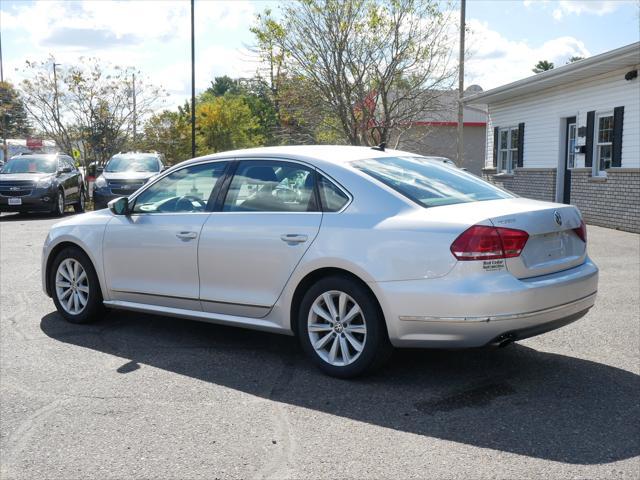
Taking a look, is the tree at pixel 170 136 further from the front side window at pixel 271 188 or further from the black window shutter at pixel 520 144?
the front side window at pixel 271 188

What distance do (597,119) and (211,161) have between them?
1389cm

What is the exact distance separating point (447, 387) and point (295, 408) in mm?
1047

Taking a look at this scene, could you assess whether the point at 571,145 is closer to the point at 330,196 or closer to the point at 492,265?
the point at 330,196

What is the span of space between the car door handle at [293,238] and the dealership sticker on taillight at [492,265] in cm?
126

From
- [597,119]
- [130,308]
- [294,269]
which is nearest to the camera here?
[294,269]

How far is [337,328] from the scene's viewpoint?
195 inches

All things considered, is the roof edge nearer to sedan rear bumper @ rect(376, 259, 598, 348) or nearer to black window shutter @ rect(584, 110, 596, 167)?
black window shutter @ rect(584, 110, 596, 167)

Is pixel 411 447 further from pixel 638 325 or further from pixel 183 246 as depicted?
pixel 638 325

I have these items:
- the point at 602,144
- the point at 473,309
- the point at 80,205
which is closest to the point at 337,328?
the point at 473,309

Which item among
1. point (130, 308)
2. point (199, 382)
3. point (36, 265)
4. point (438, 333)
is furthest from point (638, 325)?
point (36, 265)

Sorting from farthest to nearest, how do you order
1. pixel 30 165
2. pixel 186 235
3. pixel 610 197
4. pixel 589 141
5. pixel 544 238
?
pixel 30 165
pixel 589 141
pixel 610 197
pixel 186 235
pixel 544 238

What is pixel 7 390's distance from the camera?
4809 mm

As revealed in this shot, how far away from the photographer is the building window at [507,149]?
74.6 feet

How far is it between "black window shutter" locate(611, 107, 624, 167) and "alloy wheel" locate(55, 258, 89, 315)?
43.0 ft
